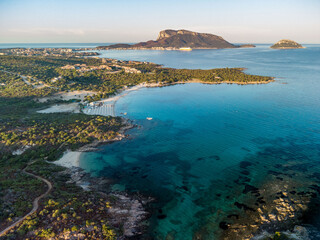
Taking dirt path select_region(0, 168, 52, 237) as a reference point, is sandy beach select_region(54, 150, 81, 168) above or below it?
below

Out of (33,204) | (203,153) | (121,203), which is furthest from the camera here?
(203,153)

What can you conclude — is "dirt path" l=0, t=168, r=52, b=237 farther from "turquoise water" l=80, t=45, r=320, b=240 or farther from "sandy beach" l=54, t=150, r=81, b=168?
"turquoise water" l=80, t=45, r=320, b=240

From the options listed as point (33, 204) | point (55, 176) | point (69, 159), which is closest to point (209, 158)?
point (69, 159)

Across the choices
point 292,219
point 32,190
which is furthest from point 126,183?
point 292,219

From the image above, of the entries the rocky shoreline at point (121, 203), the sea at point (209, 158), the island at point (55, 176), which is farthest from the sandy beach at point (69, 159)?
the sea at point (209, 158)

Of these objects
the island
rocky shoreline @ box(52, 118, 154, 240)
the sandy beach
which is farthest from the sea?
the island

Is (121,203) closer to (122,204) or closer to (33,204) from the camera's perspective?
(122,204)

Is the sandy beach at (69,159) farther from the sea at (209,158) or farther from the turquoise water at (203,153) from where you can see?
the turquoise water at (203,153)
